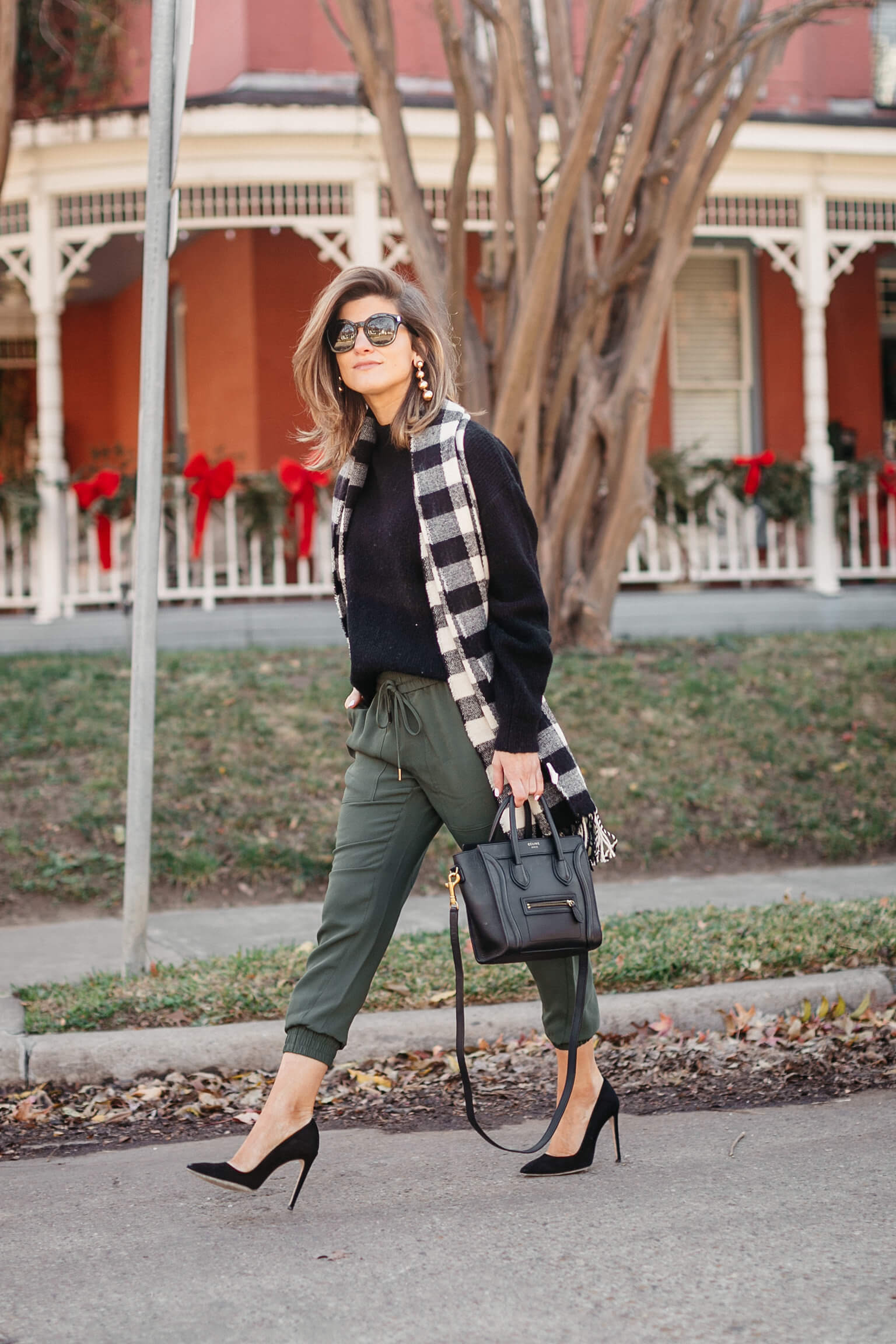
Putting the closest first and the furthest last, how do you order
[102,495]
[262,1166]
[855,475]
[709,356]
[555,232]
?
[262,1166]
[555,232]
[102,495]
[855,475]
[709,356]

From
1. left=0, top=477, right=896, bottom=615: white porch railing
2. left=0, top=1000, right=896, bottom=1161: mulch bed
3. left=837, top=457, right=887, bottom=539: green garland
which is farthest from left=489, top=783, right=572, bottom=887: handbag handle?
left=837, top=457, right=887, bottom=539: green garland

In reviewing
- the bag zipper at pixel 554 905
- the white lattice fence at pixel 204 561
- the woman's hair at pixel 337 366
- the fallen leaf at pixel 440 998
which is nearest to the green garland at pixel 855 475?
the white lattice fence at pixel 204 561

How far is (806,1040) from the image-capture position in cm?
488

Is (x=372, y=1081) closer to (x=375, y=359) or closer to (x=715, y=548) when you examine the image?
(x=375, y=359)

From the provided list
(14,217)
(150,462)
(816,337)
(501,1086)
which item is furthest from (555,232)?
(14,217)

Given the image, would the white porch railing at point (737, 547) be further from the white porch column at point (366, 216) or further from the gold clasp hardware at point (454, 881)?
the gold clasp hardware at point (454, 881)

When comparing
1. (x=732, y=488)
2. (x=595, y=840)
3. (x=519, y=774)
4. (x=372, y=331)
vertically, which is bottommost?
(x=595, y=840)

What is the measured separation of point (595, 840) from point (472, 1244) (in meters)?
0.95

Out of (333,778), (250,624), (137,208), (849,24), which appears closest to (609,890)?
(333,778)

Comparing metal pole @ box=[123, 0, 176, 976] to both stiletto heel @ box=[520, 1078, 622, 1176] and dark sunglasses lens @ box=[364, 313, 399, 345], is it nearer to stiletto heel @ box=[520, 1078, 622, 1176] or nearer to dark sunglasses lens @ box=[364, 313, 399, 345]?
dark sunglasses lens @ box=[364, 313, 399, 345]

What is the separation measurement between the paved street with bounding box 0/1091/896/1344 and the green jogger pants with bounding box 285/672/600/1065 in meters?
0.42

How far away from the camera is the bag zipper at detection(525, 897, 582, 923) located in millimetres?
3283

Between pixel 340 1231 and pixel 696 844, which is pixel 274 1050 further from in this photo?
pixel 696 844

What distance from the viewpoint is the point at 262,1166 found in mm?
3344
